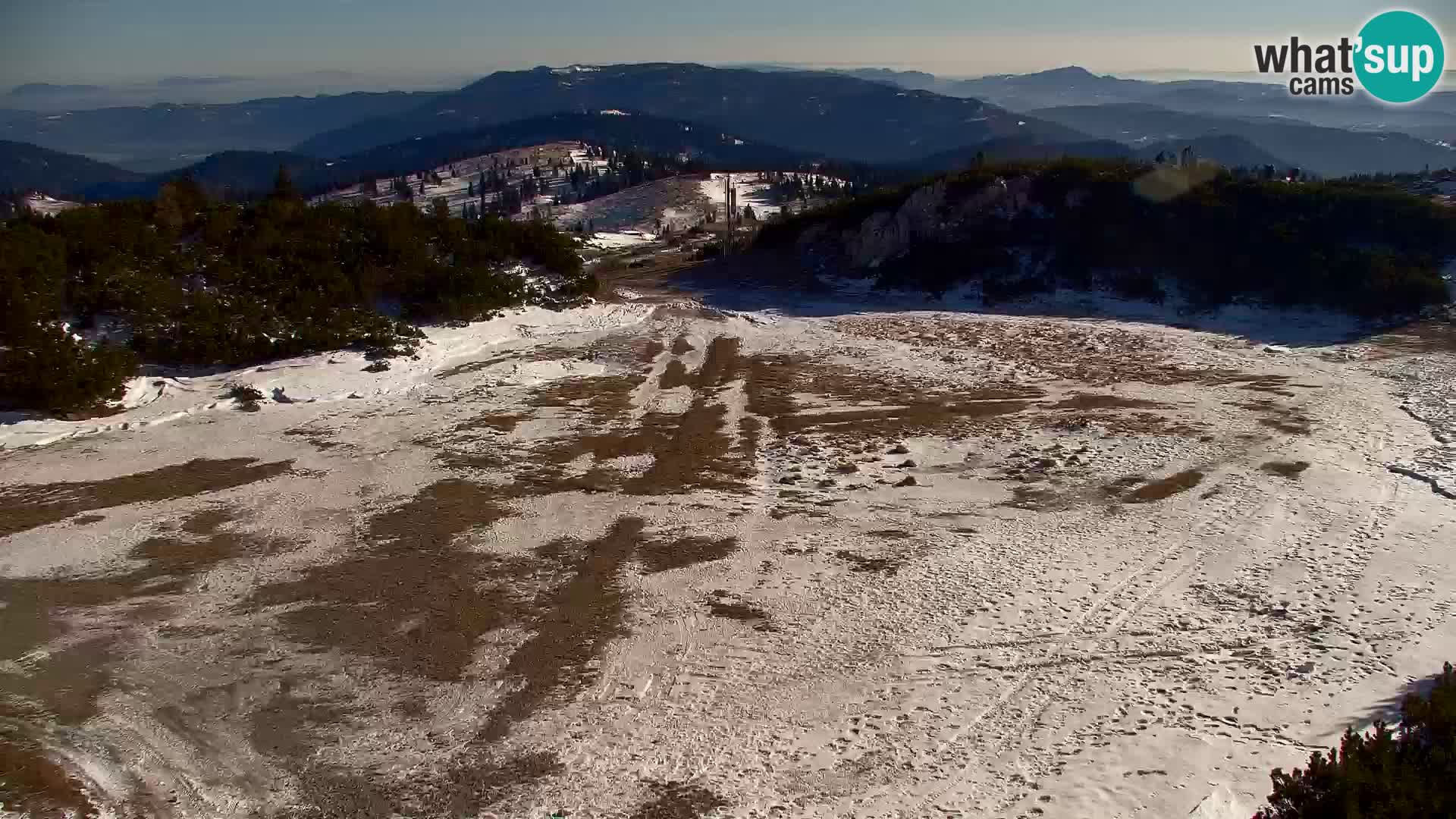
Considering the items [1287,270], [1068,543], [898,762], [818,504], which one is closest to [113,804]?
[898,762]

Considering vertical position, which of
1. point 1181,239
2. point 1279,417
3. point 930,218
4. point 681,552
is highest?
point 930,218

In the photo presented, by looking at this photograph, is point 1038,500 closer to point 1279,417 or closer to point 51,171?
point 1279,417

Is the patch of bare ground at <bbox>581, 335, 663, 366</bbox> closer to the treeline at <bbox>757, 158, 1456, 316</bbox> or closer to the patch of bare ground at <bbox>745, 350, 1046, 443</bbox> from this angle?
the patch of bare ground at <bbox>745, 350, 1046, 443</bbox>

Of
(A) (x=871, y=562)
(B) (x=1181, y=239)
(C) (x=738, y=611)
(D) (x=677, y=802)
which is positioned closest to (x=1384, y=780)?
(D) (x=677, y=802)

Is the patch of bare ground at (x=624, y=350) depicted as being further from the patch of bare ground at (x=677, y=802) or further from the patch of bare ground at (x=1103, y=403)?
the patch of bare ground at (x=677, y=802)

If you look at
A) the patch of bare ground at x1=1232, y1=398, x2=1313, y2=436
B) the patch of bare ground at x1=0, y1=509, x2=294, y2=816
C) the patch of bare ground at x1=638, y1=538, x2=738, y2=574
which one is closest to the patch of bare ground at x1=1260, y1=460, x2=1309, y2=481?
the patch of bare ground at x1=1232, y1=398, x2=1313, y2=436

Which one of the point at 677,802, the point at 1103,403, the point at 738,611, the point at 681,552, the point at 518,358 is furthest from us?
the point at 518,358

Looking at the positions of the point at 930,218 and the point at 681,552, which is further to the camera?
the point at 930,218
